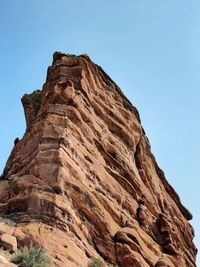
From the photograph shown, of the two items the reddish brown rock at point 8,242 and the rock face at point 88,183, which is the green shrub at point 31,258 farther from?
the rock face at point 88,183

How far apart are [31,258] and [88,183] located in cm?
1026

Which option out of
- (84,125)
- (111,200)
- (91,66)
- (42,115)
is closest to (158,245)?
(111,200)

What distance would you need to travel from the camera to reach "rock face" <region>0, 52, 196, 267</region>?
21.5m

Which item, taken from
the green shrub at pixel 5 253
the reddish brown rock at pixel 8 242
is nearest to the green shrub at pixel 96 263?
the reddish brown rock at pixel 8 242

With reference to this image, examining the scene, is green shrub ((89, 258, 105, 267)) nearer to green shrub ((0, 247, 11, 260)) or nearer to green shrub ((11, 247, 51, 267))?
green shrub ((11, 247, 51, 267))

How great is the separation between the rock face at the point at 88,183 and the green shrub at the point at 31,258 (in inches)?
55.8

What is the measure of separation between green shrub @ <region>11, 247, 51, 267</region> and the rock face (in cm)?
142

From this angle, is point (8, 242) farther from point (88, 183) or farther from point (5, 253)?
point (88, 183)

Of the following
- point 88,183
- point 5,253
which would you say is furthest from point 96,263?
point 88,183

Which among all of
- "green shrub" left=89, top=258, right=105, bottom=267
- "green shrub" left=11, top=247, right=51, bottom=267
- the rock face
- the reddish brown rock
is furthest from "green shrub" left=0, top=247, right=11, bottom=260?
"green shrub" left=89, top=258, right=105, bottom=267

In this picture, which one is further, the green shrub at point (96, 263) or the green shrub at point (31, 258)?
the green shrub at point (96, 263)

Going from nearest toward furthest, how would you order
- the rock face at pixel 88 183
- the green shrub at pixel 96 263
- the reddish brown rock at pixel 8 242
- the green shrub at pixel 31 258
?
the green shrub at pixel 31 258, the reddish brown rock at pixel 8 242, the green shrub at pixel 96 263, the rock face at pixel 88 183

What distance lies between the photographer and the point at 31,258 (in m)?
16.0

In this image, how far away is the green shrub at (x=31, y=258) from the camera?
1576 centimetres
